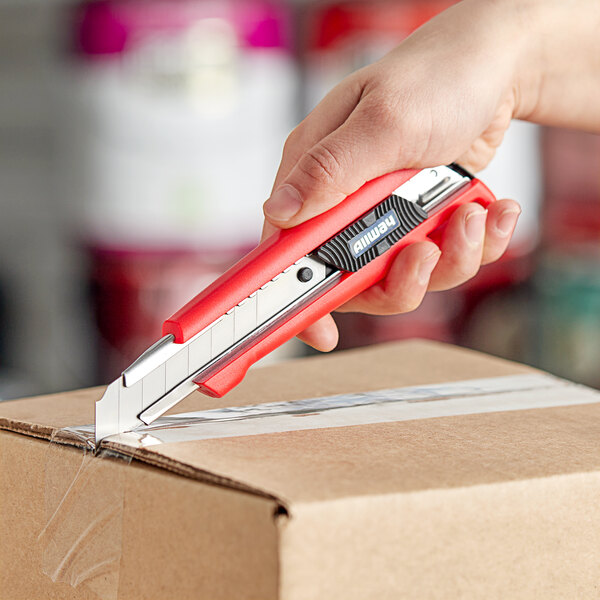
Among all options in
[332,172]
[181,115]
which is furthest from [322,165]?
[181,115]

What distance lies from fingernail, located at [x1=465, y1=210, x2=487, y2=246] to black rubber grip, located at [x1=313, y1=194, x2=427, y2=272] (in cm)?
5

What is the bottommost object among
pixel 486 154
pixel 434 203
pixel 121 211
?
pixel 434 203

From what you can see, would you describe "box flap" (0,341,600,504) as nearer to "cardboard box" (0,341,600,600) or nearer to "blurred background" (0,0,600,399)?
"cardboard box" (0,341,600,600)

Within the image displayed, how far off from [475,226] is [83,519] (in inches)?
12.1

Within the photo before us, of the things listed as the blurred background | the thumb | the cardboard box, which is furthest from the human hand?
the blurred background

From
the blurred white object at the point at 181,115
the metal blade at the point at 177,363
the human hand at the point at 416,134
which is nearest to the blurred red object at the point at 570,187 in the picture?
the blurred white object at the point at 181,115

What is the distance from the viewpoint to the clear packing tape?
38 centimetres

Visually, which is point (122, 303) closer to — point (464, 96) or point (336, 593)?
point (464, 96)

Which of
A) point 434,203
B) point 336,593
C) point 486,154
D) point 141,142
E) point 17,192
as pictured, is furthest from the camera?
point 17,192

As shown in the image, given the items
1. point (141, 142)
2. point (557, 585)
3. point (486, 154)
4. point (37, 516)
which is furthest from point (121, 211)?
point (557, 585)

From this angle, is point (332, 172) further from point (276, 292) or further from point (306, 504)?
point (306, 504)

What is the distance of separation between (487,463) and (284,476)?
9 centimetres

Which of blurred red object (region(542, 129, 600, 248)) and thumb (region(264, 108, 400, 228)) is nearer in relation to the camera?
thumb (region(264, 108, 400, 228))

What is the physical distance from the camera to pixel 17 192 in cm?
176
